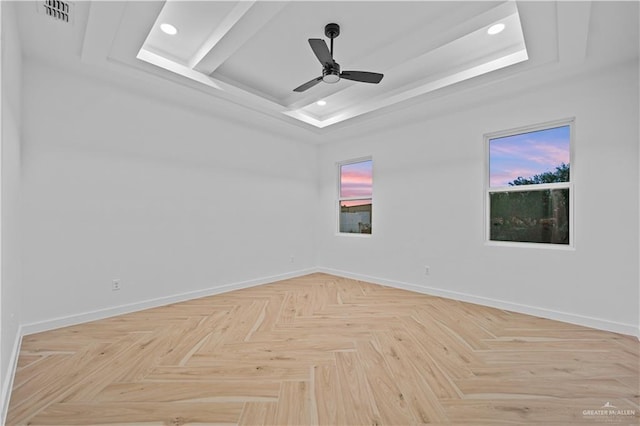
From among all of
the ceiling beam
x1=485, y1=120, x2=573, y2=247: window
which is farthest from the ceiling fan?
x1=485, y1=120, x2=573, y2=247: window

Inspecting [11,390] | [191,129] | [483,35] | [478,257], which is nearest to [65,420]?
[11,390]

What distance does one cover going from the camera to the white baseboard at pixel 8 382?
5.10ft

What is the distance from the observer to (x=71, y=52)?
2.58 metres

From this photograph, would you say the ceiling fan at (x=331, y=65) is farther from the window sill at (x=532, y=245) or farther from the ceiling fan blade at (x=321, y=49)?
the window sill at (x=532, y=245)

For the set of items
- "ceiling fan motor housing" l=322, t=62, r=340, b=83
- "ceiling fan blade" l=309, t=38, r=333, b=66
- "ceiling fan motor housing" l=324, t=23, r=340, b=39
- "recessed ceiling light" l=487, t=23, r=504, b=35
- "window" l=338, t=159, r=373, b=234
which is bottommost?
"window" l=338, t=159, r=373, b=234

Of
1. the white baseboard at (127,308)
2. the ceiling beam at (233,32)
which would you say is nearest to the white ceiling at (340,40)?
the ceiling beam at (233,32)

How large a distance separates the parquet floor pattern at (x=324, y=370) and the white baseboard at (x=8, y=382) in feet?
0.12

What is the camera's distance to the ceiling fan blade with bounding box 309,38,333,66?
2.30 meters

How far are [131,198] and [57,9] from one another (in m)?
1.83

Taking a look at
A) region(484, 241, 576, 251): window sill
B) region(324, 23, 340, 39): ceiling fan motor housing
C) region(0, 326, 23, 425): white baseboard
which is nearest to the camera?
region(0, 326, 23, 425): white baseboard

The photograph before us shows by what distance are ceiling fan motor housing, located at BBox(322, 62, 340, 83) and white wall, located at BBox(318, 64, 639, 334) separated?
1.63 meters

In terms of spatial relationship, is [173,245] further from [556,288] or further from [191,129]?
[556,288]

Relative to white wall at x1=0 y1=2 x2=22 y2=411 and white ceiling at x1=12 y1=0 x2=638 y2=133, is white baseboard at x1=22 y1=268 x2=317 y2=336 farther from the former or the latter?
white ceiling at x1=12 y1=0 x2=638 y2=133

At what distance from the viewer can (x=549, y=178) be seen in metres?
3.28
